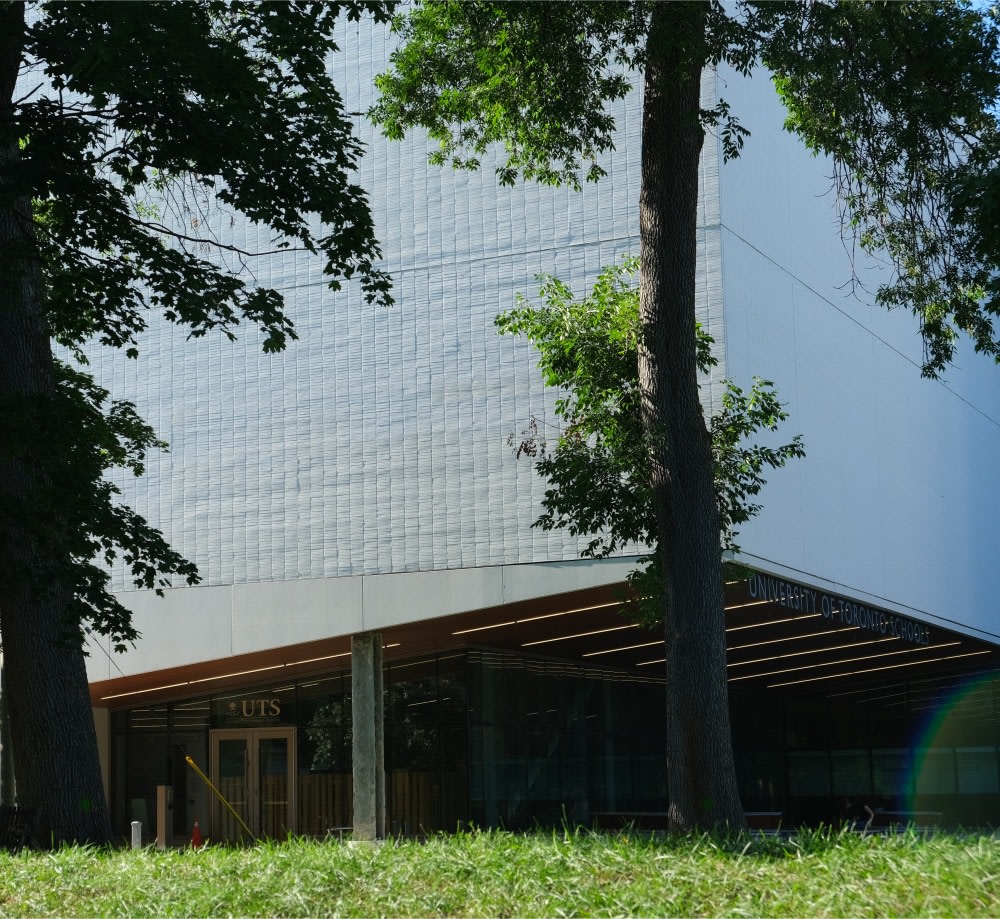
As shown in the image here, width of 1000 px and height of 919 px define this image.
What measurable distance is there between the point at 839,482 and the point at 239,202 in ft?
56.4

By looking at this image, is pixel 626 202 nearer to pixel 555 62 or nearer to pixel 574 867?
pixel 555 62

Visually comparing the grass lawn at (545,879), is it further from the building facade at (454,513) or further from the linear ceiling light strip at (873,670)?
the linear ceiling light strip at (873,670)

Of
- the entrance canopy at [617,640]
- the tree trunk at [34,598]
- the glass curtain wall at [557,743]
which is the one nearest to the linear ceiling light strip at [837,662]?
the entrance canopy at [617,640]

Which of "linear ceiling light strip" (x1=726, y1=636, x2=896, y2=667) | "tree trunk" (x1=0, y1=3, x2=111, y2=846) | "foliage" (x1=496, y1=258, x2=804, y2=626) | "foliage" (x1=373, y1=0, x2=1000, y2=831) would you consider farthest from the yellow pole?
"foliage" (x1=373, y1=0, x2=1000, y2=831)

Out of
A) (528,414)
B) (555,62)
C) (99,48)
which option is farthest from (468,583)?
(99,48)

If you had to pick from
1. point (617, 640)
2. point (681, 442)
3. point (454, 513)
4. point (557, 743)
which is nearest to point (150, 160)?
point (681, 442)

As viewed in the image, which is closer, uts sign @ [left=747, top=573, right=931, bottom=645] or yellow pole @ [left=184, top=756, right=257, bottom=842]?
uts sign @ [left=747, top=573, right=931, bottom=645]

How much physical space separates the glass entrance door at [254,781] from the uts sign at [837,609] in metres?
11.3

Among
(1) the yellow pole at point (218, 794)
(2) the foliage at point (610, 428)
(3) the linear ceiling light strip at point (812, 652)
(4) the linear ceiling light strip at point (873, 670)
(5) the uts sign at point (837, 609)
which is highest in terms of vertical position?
(2) the foliage at point (610, 428)

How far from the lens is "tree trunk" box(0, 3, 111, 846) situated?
47.0ft

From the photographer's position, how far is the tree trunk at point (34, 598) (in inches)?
564

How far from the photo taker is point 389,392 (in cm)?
2558

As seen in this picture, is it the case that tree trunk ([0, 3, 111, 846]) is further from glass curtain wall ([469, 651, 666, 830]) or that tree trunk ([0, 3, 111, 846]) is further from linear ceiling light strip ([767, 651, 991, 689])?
linear ceiling light strip ([767, 651, 991, 689])

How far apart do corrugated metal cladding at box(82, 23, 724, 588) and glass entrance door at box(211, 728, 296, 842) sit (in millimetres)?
5542
